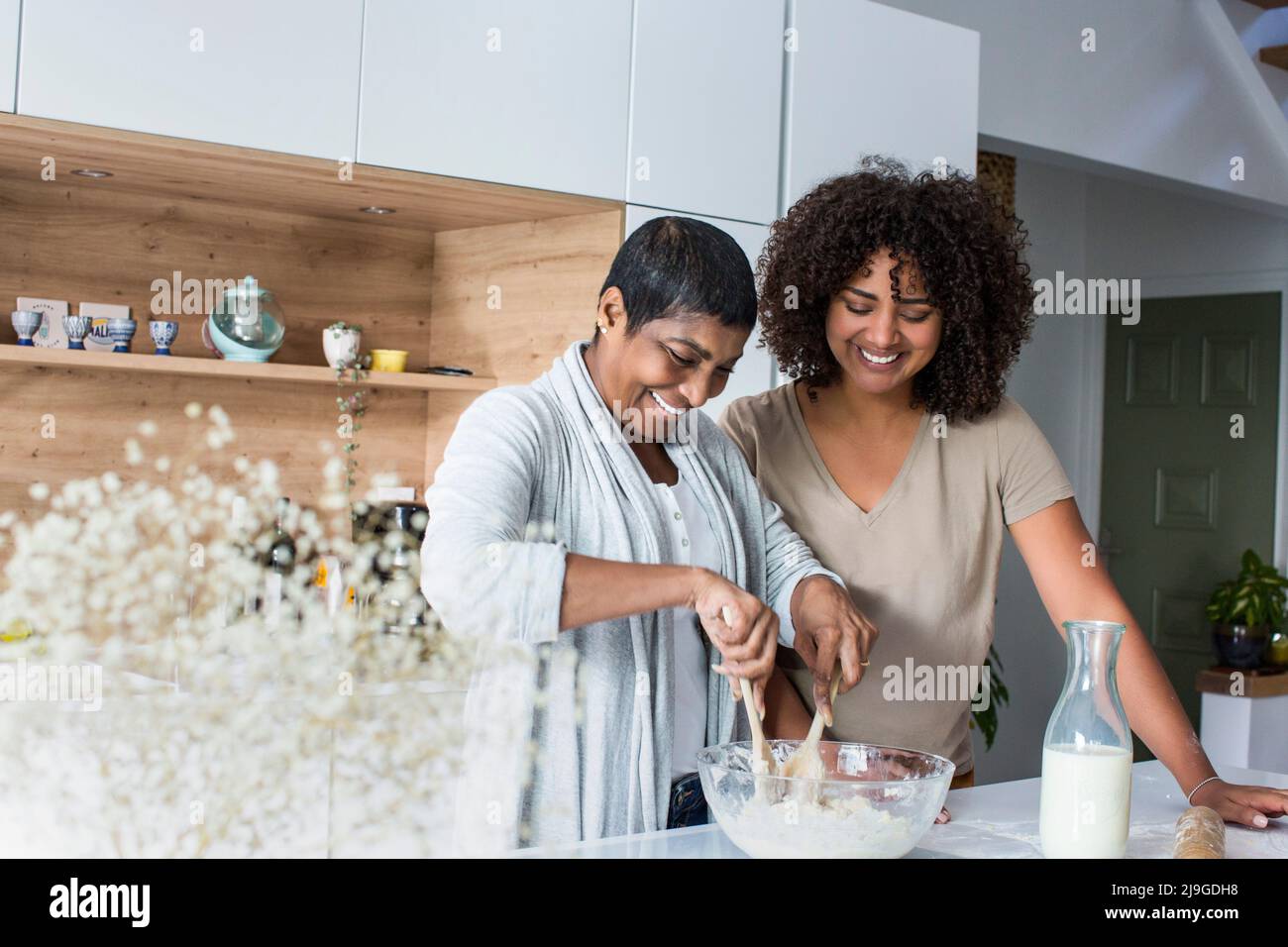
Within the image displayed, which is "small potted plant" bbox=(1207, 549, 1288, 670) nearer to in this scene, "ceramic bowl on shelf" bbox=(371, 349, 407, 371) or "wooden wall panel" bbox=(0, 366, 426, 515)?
"wooden wall panel" bbox=(0, 366, 426, 515)

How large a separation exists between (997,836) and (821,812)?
0.31 m

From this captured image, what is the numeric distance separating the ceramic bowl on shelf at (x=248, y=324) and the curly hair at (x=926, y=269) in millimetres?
1131

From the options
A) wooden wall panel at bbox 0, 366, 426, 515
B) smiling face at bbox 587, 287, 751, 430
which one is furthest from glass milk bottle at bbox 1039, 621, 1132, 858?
wooden wall panel at bbox 0, 366, 426, 515

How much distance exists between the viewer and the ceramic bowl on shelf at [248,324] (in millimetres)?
2555

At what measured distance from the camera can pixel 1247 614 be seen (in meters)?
4.45

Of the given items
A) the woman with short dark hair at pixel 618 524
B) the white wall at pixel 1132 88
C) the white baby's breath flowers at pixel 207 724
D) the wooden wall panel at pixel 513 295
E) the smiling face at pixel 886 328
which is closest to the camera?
the white baby's breath flowers at pixel 207 724

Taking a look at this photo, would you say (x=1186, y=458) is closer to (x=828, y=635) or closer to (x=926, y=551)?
(x=926, y=551)

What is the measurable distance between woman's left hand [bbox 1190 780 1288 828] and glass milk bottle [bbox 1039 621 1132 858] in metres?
0.32

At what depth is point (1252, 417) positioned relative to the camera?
482cm

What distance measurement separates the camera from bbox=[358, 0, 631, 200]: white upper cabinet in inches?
88.5

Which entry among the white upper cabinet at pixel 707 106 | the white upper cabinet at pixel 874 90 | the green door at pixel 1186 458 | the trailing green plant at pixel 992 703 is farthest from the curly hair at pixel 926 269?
the green door at pixel 1186 458

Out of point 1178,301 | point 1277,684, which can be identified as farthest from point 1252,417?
→ point 1277,684

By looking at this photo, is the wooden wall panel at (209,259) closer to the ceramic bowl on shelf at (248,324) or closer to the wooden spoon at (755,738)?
the ceramic bowl on shelf at (248,324)

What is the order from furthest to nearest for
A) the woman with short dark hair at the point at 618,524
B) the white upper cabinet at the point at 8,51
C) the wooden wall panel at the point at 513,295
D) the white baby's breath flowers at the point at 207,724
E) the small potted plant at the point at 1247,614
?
1. the small potted plant at the point at 1247,614
2. the wooden wall panel at the point at 513,295
3. the white upper cabinet at the point at 8,51
4. the woman with short dark hair at the point at 618,524
5. the white baby's breath flowers at the point at 207,724
